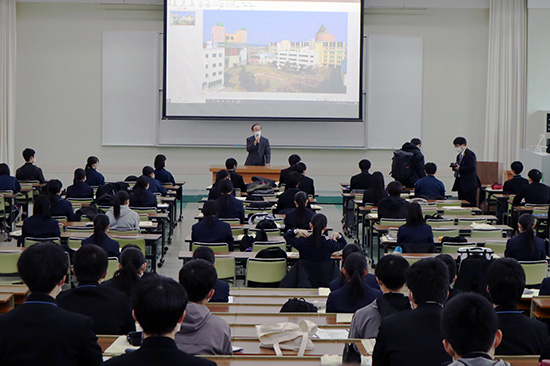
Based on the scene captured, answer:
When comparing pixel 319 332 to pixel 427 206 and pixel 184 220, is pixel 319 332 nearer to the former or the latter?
pixel 427 206

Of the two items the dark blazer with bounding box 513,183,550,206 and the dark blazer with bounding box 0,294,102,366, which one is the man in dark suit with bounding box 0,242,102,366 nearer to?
the dark blazer with bounding box 0,294,102,366

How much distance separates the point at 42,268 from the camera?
2988 mm

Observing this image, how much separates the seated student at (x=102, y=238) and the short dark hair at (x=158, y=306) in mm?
4185

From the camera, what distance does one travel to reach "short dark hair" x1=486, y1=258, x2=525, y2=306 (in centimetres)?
362

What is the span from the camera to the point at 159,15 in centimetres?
1492

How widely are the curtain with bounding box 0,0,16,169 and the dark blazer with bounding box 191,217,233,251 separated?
8836 millimetres

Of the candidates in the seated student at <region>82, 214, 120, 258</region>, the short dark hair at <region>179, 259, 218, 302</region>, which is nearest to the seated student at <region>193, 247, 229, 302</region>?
the short dark hair at <region>179, 259, 218, 302</region>

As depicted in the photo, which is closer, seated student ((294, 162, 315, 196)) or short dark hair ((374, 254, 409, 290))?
short dark hair ((374, 254, 409, 290))

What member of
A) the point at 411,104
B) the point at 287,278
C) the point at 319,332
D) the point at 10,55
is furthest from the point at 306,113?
the point at 319,332

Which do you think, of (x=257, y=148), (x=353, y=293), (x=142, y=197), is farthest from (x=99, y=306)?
(x=257, y=148)

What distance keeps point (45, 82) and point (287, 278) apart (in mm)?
10369

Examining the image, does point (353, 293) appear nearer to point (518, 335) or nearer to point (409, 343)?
point (518, 335)

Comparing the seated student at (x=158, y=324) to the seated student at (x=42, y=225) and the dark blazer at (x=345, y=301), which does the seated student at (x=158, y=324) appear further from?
the seated student at (x=42, y=225)

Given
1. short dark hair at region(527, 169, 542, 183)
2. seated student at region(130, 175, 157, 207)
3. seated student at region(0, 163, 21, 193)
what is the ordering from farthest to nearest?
seated student at region(0, 163, 21, 193) < short dark hair at region(527, 169, 542, 183) < seated student at region(130, 175, 157, 207)
